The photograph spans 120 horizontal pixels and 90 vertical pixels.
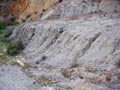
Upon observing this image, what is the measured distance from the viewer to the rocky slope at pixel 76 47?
68.5 feet

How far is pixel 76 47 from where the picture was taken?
1004 inches

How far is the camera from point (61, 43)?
27859mm

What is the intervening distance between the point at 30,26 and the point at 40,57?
27.5 ft

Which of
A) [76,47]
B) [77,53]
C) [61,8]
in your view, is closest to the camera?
[77,53]

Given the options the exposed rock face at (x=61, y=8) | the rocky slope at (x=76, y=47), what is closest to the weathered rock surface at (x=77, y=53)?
the rocky slope at (x=76, y=47)

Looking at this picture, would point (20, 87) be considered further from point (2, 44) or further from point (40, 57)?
point (2, 44)

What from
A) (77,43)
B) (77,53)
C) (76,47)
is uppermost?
(77,43)

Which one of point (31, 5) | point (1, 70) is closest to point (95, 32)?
point (1, 70)

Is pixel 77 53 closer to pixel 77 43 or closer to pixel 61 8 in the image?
pixel 77 43

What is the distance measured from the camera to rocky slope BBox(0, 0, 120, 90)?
20.9m

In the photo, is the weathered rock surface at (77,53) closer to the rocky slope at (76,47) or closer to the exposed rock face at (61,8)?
the rocky slope at (76,47)

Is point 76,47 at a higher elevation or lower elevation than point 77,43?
lower

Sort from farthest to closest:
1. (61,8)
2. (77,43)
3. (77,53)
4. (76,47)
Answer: (61,8), (77,43), (76,47), (77,53)

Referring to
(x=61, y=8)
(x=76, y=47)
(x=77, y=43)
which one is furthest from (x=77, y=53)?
(x=61, y=8)
